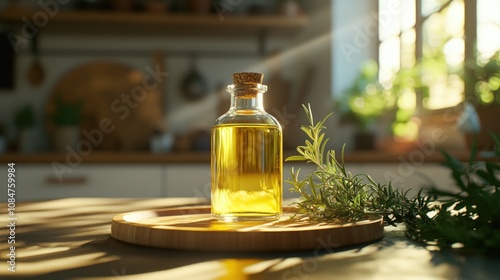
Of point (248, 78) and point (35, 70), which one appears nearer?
point (248, 78)

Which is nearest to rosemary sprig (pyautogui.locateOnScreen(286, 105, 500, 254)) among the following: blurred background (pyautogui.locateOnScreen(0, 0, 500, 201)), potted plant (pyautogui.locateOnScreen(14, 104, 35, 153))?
blurred background (pyautogui.locateOnScreen(0, 0, 500, 201))

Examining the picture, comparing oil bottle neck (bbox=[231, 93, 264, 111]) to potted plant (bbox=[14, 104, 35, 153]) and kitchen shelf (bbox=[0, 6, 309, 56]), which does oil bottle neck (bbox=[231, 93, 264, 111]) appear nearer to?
kitchen shelf (bbox=[0, 6, 309, 56])

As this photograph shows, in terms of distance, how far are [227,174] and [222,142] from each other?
1.9 inches

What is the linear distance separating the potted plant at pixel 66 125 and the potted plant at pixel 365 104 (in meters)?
1.35

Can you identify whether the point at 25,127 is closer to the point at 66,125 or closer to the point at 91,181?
the point at 66,125

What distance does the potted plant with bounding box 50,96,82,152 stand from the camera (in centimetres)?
307

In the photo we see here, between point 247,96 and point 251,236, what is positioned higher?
point 247,96

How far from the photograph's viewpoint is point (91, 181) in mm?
2648

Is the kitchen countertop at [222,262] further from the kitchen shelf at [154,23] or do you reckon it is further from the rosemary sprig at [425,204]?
the kitchen shelf at [154,23]

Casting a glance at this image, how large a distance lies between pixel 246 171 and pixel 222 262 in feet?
1.00

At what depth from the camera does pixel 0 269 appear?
51 centimetres

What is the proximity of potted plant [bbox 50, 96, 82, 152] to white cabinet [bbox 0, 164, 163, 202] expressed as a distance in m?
0.43

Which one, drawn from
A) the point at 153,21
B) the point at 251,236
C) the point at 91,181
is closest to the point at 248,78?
the point at 251,236

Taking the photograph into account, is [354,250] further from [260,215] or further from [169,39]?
[169,39]
